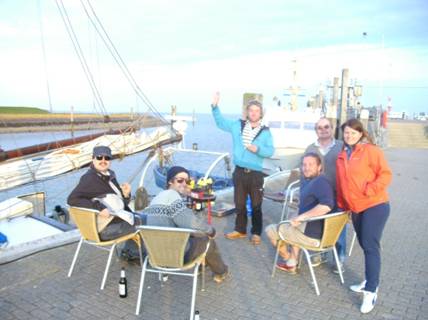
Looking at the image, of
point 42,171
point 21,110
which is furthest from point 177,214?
point 21,110

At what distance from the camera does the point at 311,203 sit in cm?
407

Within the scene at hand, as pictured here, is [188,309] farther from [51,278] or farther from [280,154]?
[280,154]

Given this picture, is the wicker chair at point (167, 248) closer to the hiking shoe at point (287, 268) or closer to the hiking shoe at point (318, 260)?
the hiking shoe at point (287, 268)

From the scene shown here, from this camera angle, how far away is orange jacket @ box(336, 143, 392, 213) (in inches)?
141

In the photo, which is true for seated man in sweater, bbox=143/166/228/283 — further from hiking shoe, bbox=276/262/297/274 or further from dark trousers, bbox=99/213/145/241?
hiking shoe, bbox=276/262/297/274

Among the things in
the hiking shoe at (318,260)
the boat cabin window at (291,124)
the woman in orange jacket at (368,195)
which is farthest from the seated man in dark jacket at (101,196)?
the boat cabin window at (291,124)

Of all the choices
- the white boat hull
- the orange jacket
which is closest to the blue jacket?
the orange jacket

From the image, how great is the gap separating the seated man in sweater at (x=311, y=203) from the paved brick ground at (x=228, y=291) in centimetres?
55

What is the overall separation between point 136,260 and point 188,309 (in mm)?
1181

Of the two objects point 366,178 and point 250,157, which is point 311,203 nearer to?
point 366,178

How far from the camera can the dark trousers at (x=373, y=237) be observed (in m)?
3.62

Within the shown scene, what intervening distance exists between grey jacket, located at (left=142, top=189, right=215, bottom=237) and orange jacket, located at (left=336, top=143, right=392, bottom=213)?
1.31m

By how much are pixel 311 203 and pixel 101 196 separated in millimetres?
2077

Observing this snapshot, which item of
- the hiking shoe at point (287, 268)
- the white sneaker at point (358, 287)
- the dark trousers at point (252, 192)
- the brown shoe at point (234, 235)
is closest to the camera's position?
the white sneaker at point (358, 287)
